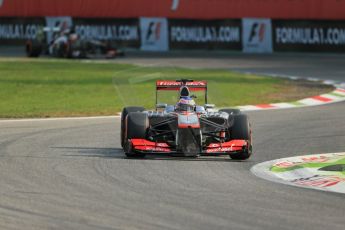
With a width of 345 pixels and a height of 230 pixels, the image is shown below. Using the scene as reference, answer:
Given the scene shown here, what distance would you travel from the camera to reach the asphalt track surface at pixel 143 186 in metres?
9.57

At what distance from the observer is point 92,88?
91.1ft

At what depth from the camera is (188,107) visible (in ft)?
49.2

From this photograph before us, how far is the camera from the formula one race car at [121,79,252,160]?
14.3 meters

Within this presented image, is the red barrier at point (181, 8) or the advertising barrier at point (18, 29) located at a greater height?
the red barrier at point (181, 8)

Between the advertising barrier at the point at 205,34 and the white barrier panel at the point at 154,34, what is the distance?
26cm

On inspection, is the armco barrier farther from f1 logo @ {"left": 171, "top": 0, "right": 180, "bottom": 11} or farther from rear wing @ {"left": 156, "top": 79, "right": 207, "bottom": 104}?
rear wing @ {"left": 156, "top": 79, "right": 207, "bottom": 104}

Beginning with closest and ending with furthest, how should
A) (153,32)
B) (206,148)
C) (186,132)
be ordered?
(186,132)
(206,148)
(153,32)

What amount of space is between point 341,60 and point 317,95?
1216 cm

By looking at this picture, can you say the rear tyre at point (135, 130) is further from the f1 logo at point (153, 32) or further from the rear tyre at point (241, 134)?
the f1 logo at point (153, 32)

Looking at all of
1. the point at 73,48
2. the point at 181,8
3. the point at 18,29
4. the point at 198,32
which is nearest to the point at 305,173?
the point at 73,48

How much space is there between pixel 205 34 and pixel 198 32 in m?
0.33

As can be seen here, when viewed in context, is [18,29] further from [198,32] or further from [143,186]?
[143,186]

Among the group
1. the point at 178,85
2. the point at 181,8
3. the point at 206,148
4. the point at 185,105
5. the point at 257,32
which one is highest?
the point at 181,8

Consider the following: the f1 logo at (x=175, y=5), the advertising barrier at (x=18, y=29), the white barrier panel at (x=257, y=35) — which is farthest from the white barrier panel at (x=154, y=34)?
the advertising barrier at (x=18, y=29)
